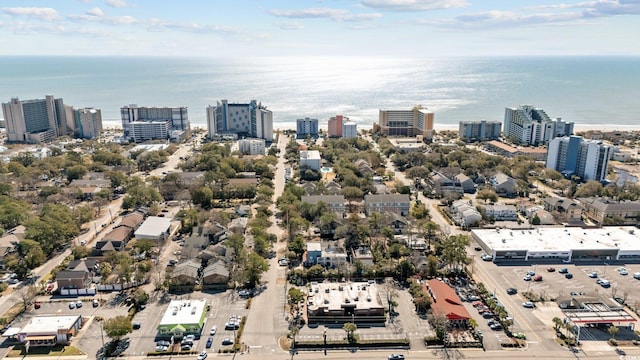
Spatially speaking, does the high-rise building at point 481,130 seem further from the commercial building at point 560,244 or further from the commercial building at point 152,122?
the commercial building at point 152,122

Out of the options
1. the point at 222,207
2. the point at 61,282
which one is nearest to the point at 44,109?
the point at 222,207

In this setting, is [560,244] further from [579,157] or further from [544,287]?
[579,157]

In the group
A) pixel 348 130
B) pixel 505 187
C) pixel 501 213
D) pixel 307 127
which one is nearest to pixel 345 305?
pixel 501 213

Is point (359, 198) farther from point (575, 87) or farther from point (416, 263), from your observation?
point (575, 87)

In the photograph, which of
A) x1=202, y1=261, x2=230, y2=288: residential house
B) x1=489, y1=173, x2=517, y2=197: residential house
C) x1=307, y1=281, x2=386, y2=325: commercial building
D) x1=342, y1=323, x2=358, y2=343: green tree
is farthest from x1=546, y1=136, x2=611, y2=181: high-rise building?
x1=202, y1=261, x2=230, y2=288: residential house

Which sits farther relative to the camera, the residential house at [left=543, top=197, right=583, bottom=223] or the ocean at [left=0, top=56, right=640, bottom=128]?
the ocean at [left=0, top=56, right=640, bottom=128]

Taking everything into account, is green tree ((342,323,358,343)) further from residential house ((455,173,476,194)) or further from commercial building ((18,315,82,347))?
residential house ((455,173,476,194))

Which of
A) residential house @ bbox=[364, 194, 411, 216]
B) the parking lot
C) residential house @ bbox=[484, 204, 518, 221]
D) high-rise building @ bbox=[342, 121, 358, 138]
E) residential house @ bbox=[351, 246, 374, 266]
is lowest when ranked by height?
the parking lot
